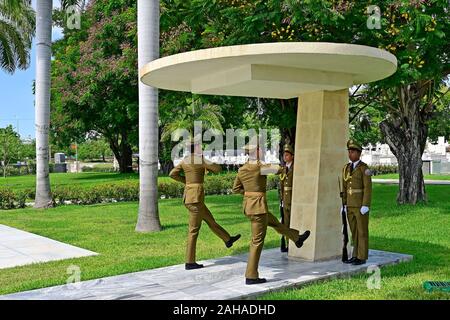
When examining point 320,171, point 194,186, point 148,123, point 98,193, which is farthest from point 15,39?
point 320,171

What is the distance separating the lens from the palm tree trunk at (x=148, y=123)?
12.1 m

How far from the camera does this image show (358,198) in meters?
7.68

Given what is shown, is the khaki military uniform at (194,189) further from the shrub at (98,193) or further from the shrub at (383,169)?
the shrub at (383,169)

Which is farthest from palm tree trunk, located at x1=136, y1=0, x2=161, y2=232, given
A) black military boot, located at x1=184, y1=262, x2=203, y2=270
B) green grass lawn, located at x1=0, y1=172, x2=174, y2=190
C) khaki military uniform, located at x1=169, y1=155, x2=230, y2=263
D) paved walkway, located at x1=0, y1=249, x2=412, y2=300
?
green grass lawn, located at x1=0, y1=172, x2=174, y2=190

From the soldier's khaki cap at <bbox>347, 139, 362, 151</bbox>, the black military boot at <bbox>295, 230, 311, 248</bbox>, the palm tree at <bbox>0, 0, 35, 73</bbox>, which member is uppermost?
the palm tree at <bbox>0, 0, 35, 73</bbox>

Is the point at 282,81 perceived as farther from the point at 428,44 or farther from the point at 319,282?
the point at 428,44

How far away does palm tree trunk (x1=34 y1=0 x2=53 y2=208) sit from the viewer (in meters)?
18.3

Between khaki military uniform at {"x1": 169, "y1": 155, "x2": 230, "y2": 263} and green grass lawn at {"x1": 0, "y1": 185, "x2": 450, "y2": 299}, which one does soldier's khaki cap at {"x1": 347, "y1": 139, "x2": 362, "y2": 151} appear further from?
A: khaki military uniform at {"x1": 169, "y1": 155, "x2": 230, "y2": 263}

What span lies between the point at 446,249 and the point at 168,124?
26.7 meters

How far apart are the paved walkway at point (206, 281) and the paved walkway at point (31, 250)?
2.71 metres

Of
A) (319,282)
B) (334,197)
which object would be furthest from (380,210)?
(319,282)

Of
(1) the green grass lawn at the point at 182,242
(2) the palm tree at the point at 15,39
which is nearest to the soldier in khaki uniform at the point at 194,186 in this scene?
(1) the green grass lawn at the point at 182,242

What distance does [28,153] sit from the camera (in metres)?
64.1

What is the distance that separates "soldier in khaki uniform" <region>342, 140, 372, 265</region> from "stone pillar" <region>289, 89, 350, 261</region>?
14.4 inches
